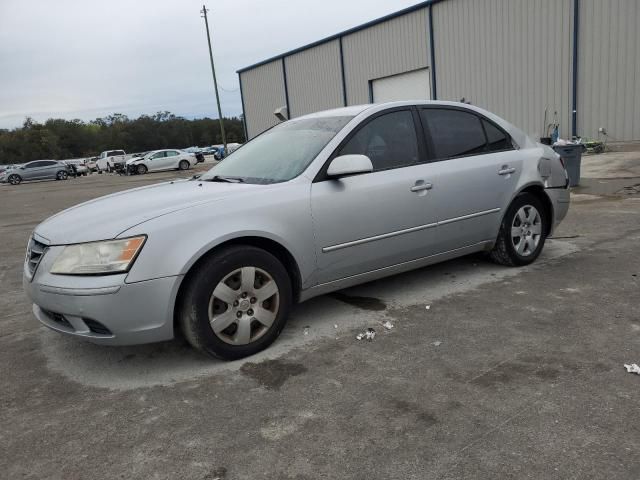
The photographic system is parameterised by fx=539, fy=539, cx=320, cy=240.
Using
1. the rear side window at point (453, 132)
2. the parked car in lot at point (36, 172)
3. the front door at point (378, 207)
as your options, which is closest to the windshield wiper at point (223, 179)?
the front door at point (378, 207)

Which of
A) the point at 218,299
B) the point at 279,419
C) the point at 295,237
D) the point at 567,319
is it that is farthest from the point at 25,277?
the point at 567,319

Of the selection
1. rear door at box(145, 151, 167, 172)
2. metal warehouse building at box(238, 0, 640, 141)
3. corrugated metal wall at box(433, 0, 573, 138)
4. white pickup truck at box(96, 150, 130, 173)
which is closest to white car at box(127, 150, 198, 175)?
rear door at box(145, 151, 167, 172)

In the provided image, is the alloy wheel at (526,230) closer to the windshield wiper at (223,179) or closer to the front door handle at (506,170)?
the front door handle at (506,170)

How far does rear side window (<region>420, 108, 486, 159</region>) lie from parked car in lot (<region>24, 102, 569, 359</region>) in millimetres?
13

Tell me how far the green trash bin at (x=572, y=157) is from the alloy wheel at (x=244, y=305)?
7.78m

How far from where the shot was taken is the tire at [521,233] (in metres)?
4.98

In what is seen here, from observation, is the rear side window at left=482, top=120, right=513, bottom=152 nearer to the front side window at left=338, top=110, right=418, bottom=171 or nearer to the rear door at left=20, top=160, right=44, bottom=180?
the front side window at left=338, top=110, right=418, bottom=171

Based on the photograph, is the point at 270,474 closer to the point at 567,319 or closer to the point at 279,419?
the point at 279,419

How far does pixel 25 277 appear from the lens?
3613mm

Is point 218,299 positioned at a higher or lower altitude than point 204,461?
higher

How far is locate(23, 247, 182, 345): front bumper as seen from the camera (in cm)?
307

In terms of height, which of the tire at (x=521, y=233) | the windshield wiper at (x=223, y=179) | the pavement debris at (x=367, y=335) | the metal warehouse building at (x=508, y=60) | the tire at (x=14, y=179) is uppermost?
the metal warehouse building at (x=508, y=60)

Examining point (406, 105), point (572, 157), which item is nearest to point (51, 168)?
point (572, 157)

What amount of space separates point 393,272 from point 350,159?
105 centimetres
